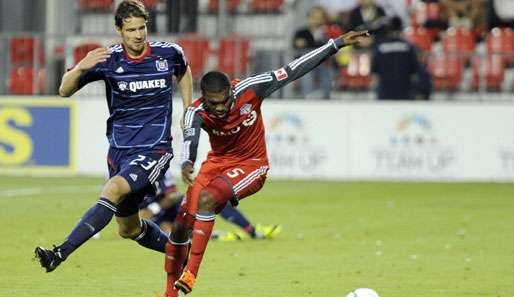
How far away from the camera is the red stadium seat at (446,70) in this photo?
71.3 feet

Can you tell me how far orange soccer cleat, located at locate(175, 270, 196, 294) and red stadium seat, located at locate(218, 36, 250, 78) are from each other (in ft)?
43.9

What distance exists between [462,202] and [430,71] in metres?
4.54

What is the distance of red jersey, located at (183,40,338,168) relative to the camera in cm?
916

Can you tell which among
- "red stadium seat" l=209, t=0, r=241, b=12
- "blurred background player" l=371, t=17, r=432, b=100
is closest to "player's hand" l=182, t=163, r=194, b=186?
"blurred background player" l=371, t=17, r=432, b=100

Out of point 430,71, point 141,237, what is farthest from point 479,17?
point 141,237

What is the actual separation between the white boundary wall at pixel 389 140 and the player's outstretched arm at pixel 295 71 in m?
11.5

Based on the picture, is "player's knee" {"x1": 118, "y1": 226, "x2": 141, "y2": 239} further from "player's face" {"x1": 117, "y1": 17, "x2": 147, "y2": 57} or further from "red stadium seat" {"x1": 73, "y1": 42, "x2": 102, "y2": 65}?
"red stadium seat" {"x1": 73, "y1": 42, "x2": 102, "y2": 65}

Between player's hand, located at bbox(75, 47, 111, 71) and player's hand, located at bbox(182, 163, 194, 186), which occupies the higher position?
player's hand, located at bbox(75, 47, 111, 71)

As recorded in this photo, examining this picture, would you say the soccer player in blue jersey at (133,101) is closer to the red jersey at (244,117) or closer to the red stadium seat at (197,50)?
the red jersey at (244,117)

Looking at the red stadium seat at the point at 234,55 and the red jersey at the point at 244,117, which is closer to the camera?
the red jersey at the point at 244,117

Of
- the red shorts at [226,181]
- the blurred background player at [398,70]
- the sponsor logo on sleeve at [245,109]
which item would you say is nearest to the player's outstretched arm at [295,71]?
the sponsor logo on sleeve at [245,109]

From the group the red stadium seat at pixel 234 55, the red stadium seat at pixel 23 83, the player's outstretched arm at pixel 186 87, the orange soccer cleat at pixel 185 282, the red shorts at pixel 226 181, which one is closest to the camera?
the orange soccer cleat at pixel 185 282

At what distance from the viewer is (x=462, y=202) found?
1823cm

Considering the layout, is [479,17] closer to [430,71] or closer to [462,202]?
[430,71]
